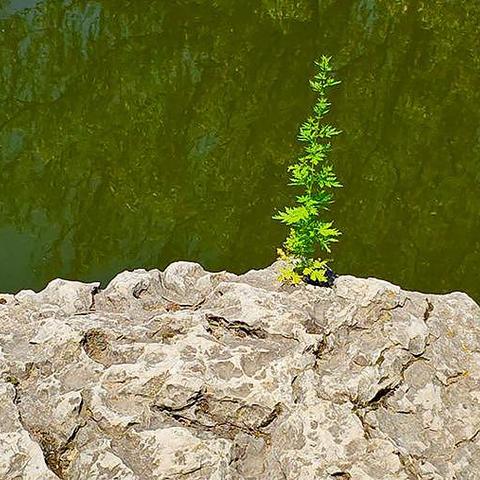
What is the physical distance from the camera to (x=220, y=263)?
10211 mm

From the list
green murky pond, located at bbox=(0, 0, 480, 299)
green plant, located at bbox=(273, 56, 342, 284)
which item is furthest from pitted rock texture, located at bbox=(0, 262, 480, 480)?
green murky pond, located at bbox=(0, 0, 480, 299)

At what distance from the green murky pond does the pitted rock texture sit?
180 inches

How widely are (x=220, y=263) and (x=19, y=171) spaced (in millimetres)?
3999

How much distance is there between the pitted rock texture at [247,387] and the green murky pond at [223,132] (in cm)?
457

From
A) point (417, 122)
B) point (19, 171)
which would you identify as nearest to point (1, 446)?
point (19, 171)

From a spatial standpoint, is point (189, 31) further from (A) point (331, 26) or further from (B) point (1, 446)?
(B) point (1, 446)

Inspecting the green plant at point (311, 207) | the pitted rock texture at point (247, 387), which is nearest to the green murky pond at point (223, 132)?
the green plant at point (311, 207)

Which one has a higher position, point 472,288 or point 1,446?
point 1,446

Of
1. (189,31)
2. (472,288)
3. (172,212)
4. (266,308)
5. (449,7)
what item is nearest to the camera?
(266,308)

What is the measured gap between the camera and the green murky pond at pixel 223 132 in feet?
34.8

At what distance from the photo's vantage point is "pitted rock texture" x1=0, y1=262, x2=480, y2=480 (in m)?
4.45

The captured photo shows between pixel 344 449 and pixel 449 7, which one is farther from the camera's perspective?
pixel 449 7

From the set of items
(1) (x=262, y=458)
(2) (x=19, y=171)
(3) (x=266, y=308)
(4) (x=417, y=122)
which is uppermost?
(3) (x=266, y=308)

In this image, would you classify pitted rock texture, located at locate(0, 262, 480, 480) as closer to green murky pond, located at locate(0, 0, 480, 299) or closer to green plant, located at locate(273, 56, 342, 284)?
green plant, located at locate(273, 56, 342, 284)
